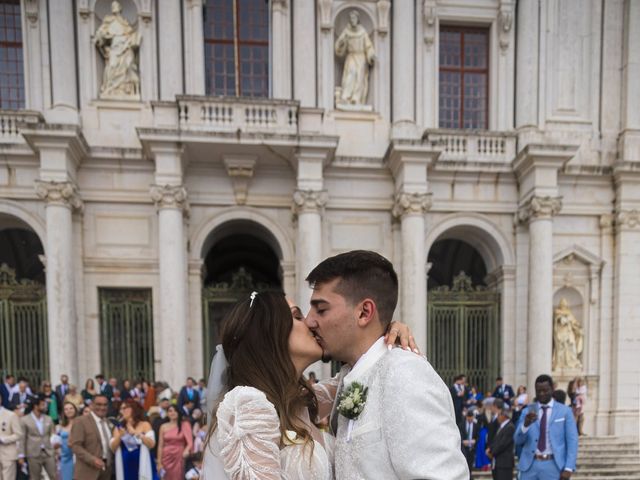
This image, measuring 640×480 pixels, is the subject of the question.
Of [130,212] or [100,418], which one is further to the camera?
[130,212]

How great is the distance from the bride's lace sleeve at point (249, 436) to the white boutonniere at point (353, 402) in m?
0.25

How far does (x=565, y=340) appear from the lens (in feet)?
40.1

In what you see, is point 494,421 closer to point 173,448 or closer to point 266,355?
point 173,448

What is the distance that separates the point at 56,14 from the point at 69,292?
258 inches

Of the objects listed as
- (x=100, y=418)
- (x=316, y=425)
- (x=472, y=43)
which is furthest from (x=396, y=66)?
(x=316, y=425)

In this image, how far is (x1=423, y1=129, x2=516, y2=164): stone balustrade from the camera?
476 inches

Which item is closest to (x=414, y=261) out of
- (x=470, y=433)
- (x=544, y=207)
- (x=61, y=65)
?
(x=544, y=207)

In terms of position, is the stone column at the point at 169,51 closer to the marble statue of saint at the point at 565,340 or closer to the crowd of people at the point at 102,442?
the crowd of people at the point at 102,442

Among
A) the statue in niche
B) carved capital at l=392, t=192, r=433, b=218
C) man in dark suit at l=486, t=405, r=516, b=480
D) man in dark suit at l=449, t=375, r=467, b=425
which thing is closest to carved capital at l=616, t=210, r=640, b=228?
carved capital at l=392, t=192, r=433, b=218

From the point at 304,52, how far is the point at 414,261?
5.78 metres

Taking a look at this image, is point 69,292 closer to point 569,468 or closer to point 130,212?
point 130,212

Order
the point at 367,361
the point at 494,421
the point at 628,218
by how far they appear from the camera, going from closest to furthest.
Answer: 1. the point at 367,361
2. the point at 494,421
3. the point at 628,218

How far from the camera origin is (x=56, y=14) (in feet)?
36.8

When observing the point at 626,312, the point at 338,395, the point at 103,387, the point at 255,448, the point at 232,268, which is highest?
the point at 338,395
